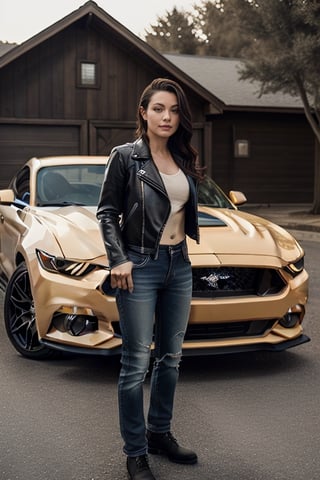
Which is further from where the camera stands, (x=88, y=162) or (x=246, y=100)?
(x=246, y=100)

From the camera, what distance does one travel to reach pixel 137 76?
858 inches

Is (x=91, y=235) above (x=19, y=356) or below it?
above

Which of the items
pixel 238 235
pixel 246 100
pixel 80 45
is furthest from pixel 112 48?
pixel 238 235

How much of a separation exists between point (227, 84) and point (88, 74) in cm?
737

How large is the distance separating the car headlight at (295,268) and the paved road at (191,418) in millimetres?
686

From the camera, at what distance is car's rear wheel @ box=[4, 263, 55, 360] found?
230 inches

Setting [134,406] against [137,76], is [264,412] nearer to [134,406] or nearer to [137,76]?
[134,406]

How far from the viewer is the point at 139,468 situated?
359cm

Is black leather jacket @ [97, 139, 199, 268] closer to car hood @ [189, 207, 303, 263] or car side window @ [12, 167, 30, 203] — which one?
car hood @ [189, 207, 303, 263]

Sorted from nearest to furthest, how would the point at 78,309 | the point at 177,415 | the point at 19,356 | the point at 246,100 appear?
the point at 177,415 → the point at 78,309 → the point at 19,356 → the point at 246,100

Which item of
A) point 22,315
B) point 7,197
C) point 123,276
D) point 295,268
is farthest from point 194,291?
point 7,197

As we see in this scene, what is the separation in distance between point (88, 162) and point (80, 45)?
14.4 metres

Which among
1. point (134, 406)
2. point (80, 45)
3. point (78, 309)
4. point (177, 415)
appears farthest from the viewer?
point (80, 45)

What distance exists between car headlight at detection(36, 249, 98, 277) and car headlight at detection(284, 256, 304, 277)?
1378 mm
